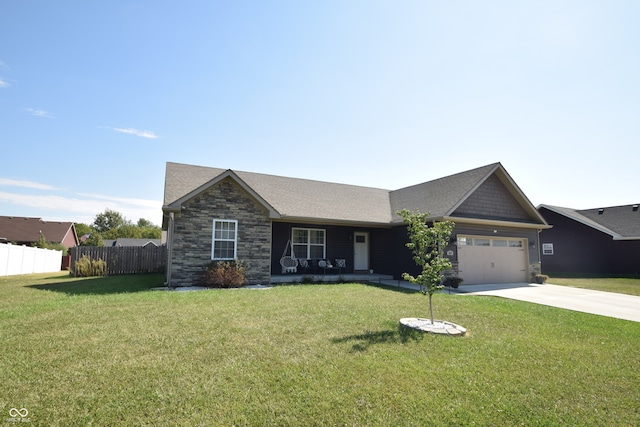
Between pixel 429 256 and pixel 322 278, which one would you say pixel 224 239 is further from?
pixel 429 256

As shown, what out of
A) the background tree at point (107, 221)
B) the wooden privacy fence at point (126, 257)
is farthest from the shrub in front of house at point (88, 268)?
the background tree at point (107, 221)

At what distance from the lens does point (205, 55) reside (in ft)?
33.8

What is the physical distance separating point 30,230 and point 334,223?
36940mm

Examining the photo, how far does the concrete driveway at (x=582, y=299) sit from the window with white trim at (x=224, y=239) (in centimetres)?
901

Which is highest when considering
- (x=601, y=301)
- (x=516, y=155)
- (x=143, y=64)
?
(x=143, y=64)

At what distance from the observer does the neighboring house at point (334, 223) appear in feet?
39.0

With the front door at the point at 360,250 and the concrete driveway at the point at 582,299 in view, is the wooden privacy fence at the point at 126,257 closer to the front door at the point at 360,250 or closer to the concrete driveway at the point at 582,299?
the front door at the point at 360,250

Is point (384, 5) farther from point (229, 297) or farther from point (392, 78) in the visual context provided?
point (229, 297)

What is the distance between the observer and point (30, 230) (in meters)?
34.1

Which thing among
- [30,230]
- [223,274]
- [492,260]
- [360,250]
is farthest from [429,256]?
[30,230]

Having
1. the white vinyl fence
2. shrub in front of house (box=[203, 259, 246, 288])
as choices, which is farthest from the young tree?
the white vinyl fence

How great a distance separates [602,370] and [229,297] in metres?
8.39

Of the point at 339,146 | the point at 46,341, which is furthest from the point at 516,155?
the point at 46,341

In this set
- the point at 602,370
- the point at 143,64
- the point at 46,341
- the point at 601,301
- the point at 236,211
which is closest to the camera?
the point at 602,370
